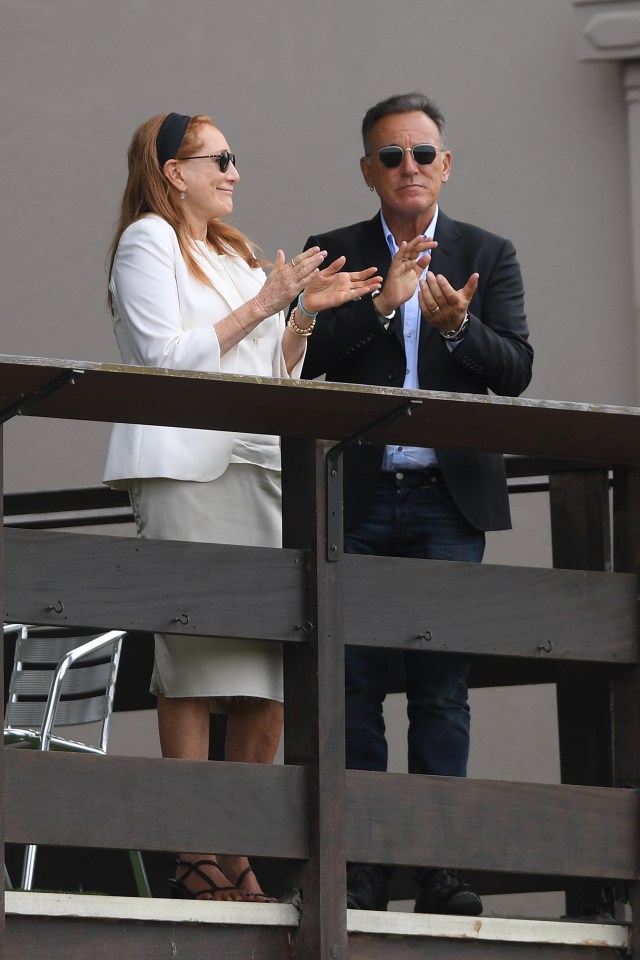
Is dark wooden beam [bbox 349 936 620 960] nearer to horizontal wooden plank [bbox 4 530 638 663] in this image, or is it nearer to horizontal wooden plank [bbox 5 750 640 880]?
horizontal wooden plank [bbox 5 750 640 880]

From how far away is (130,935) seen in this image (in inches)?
112

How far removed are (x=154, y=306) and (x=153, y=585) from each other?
0.64 meters

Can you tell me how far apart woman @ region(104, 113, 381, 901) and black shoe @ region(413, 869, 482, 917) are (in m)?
0.30

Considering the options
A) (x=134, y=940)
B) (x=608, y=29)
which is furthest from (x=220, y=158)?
(x=608, y=29)

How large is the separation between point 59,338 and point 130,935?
406 cm

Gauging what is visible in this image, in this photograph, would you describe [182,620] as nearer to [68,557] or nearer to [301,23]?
[68,557]

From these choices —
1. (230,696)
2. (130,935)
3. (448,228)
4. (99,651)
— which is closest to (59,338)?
(99,651)

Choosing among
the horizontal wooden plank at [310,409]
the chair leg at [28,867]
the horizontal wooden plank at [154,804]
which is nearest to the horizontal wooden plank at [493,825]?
the horizontal wooden plank at [154,804]

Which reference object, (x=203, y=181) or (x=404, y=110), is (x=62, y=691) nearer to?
(x=203, y=181)

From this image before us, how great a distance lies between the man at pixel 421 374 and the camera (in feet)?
11.5

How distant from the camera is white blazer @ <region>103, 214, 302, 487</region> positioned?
3.36 metres

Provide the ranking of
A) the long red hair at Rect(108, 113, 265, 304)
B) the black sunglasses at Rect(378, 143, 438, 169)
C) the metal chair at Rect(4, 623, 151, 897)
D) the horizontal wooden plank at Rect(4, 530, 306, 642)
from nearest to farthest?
the horizontal wooden plank at Rect(4, 530, 306, 642)
the long red hair at Rect(108, 113, 265, 304)
the black sunglasses at Rect(378, 143, 438, 169)
the metal chair at Rect(4, 623, 151, 897)

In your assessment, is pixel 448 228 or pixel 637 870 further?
pixel 448 228

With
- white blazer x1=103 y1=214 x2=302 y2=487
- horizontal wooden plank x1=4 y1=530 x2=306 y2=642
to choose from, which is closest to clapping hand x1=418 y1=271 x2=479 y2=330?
white blazer x1=103 y1=214 x2=302 y2=487
